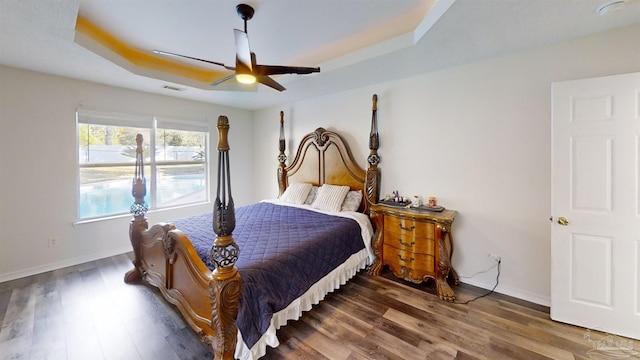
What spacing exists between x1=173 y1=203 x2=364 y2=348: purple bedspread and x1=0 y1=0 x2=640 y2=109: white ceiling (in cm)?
196

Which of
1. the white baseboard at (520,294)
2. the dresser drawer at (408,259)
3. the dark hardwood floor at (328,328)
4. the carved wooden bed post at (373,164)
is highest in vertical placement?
the carved wooden bed post at (373,164)

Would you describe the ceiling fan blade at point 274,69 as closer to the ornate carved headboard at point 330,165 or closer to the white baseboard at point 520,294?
the ornate carved headboard at point 330,165

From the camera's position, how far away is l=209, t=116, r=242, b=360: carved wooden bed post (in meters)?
1.52

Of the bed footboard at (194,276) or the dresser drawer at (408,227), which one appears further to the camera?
the dresser drawer at (408,227)

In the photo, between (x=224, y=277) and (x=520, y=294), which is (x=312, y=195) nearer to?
(x=224, y=277)

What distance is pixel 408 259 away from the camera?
2.74 metres

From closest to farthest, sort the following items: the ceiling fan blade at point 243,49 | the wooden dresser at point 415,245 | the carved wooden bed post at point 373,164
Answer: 1. the ceiling fan blade at point 243,49
2. the wooden dresser at point 415,245
3. the carved wooden bed post at point 373,164

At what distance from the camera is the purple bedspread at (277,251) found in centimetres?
167

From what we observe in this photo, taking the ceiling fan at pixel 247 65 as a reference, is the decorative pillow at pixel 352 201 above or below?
below

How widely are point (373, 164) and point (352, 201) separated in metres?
0.61

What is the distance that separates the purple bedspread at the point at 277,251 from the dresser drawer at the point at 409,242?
346 millimetres

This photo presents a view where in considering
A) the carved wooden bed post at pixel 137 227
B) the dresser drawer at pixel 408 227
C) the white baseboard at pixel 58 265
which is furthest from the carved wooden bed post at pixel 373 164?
the white baseboard at pixel 58 265

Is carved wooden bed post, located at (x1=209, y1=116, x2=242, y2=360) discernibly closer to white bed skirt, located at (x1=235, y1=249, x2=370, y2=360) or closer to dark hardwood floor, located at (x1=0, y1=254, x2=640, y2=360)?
white bed skirt, located at (x1=235, y1=249, x2=370, y2=360)

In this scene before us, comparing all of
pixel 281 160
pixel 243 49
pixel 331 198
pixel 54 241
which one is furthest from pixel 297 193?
pixel 54 241
